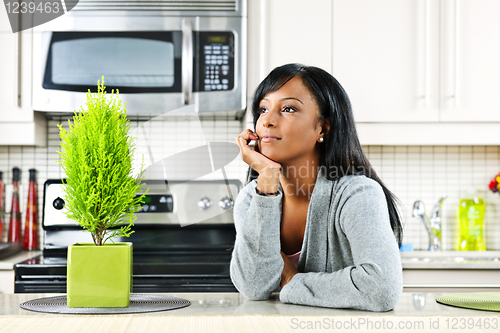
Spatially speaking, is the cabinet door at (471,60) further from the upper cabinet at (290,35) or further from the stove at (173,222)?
the stove at (173,222)

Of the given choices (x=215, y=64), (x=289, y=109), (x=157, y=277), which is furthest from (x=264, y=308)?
(x=215, y=64)

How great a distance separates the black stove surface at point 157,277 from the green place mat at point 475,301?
97 centimetres

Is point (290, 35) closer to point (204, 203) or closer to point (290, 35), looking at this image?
point (290, 35)

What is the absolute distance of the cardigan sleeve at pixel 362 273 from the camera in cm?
94

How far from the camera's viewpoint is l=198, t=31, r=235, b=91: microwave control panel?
2.11 meters

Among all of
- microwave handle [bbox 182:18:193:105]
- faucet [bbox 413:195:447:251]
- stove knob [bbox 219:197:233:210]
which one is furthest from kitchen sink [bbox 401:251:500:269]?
microwave handle [bbox 182:18:193:105]

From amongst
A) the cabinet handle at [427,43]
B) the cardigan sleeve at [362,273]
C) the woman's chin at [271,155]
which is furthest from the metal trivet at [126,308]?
the cabinet handle at [427,43]

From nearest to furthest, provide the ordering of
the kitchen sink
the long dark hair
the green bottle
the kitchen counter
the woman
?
the kitchen counter
the woman
the long dark hair
the kitchen sink
the green bottle

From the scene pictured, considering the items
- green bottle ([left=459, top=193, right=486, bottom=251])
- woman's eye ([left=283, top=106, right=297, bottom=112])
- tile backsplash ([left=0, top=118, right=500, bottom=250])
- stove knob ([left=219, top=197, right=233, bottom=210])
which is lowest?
green bottle ([left=459, top=193, right=486, bottom=251])

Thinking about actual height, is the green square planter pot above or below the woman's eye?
below

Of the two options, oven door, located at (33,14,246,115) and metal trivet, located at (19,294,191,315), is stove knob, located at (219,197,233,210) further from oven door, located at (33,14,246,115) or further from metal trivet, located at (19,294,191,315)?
metal trivet, located at (19,294,191,315)

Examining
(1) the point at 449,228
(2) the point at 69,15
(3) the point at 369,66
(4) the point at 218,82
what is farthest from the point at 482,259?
(2) the point at 69,15

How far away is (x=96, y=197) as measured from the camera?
2.90ft

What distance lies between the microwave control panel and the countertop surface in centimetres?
124
